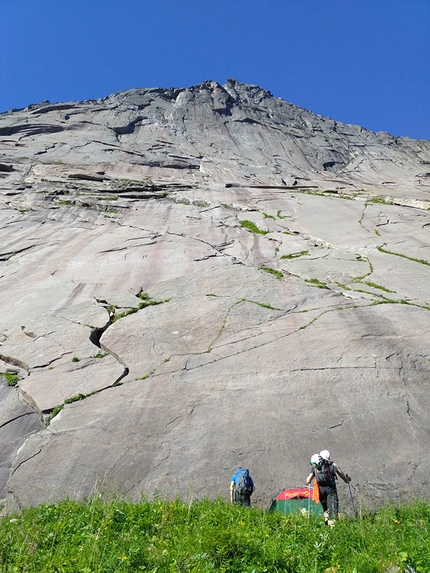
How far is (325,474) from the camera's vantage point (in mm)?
6508

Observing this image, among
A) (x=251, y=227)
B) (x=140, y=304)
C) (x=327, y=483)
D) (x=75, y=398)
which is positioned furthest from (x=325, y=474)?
(x=251, y=227)

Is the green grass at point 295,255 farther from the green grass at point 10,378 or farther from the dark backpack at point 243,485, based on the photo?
the dark backpack at point 243,485

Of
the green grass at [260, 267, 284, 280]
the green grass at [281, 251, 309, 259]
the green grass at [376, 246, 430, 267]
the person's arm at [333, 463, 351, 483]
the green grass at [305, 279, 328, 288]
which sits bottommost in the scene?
the person's arm at [333, 463, 351, 483]

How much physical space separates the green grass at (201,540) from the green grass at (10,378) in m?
4.19

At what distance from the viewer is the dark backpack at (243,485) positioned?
21.6ft

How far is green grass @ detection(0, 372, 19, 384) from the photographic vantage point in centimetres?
976

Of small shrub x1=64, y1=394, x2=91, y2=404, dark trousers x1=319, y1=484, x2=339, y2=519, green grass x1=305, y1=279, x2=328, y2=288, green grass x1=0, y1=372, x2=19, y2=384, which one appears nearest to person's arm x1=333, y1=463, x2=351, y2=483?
dark trousers x1=319, y1=484, x2=339, y2=519

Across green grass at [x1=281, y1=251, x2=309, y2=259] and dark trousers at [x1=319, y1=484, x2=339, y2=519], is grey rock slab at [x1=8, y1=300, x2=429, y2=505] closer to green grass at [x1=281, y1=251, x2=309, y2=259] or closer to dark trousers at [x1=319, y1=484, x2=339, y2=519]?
dark trousers at [x1=319, y1=484, x2=339, y2=519]

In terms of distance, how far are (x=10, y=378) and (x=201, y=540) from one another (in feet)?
22.9

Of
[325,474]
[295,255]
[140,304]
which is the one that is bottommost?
[325,474]

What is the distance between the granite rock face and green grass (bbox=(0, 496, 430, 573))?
1143mm

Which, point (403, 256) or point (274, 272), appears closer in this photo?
point (274, 272)

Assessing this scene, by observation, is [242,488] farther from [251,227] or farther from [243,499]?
[251,227]

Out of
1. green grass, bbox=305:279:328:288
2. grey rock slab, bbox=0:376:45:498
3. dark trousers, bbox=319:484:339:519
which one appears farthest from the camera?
green grass, bbox=305:279:328:288
